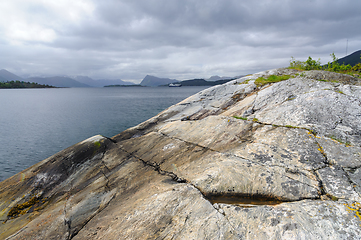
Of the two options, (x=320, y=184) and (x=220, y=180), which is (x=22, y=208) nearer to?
(x=220, y=180)

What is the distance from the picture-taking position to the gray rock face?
191 inches

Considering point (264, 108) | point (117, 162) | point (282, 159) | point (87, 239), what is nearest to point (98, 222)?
Result: point (87, 239)

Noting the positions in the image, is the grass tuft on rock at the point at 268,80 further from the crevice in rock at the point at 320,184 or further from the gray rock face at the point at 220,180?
the crevice in rock at the point at 320,184

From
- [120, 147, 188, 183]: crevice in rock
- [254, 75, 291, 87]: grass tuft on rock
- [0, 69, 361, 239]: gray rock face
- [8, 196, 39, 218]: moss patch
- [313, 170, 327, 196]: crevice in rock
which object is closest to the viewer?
[0, 69, 361, 239]: gray rock face

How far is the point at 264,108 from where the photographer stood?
10680mm

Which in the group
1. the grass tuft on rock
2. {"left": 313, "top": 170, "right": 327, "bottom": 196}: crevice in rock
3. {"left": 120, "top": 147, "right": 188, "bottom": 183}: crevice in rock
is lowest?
{"left": 120, "top": 147, "right": 188, "bottom": 183}: crevice in rock

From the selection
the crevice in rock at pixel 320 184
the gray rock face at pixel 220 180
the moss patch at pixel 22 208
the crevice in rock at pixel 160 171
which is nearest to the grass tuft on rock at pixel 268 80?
the gray rock face at pixel 220 180

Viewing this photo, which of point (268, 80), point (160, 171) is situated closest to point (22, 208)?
point (160, 171)

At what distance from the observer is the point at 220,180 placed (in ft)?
20.7

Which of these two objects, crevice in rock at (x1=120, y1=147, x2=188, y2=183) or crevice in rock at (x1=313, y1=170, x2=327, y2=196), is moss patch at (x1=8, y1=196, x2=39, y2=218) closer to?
crevice in rock at (x1=120, y1=147, x2=188, y2=183)

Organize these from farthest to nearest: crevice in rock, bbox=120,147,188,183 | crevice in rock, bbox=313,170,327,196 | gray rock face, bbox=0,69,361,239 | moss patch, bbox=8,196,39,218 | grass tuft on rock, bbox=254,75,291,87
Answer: grass tuft on rock, bbox=254,75,291,87 < moss patch, bbox=8,196,39,218 < crevice in rock, bbox=120,147,188,183 < crevice in rock, bbox=313,170,327,196 < gray rock face, bbox=0,69,361,239

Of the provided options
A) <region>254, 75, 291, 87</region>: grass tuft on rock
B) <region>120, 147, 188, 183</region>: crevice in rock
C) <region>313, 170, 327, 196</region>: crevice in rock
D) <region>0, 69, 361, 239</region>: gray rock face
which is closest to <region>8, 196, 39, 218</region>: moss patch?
<region>0, 69, 361, 239</region>: gray rock face

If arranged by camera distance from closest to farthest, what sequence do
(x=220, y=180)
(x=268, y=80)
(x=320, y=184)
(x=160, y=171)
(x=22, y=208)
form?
(x=320, y=184)
(x=220, y=180)
(x=160, y=171)
(x=22, y=208)
(x=268, y=80)

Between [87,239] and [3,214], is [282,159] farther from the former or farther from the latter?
[3,214]
